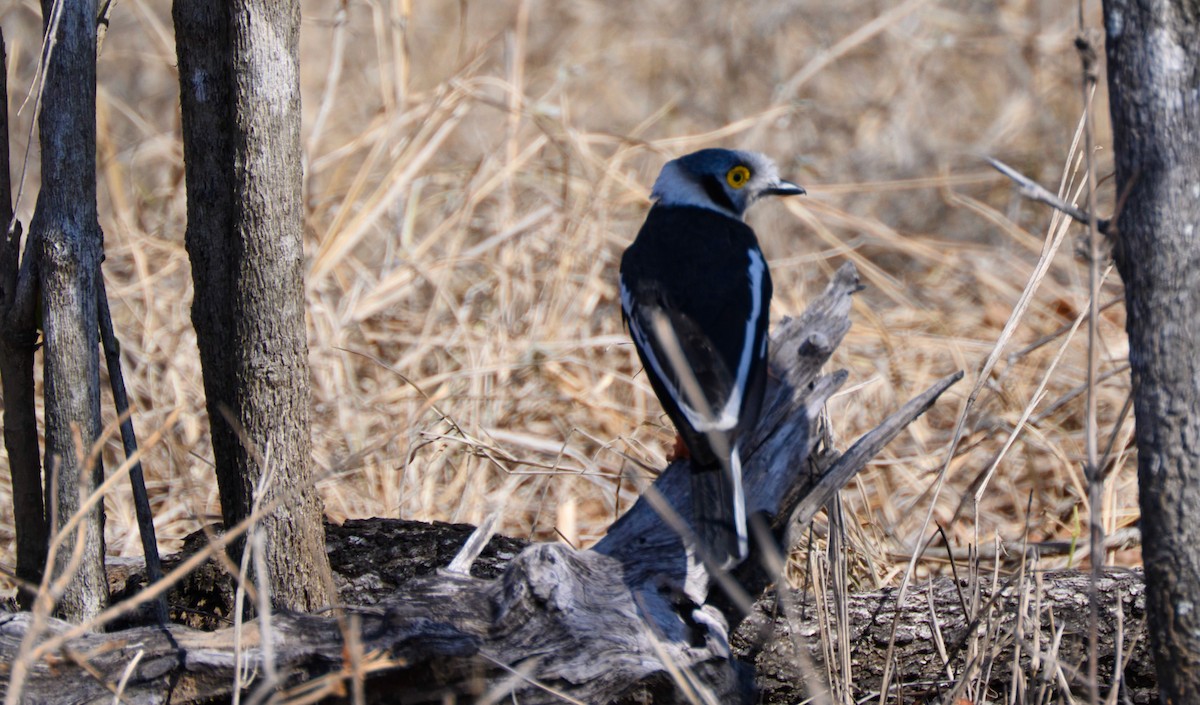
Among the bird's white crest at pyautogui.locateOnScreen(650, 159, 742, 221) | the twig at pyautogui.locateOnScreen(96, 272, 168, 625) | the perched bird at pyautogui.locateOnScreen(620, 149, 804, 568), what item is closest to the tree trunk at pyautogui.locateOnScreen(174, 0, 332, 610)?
the twig at pyautogui.locateOnScreen(96, 272, 168, 625)

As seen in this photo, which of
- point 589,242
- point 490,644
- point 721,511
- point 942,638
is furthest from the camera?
point 589,242

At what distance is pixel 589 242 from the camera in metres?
6.05

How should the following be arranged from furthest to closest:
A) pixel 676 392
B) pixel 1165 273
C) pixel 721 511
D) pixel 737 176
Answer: pixel 737 176, pixel 676 392, pixel 721 511, pixel 1165 273

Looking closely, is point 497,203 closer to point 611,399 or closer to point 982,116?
point 611,399

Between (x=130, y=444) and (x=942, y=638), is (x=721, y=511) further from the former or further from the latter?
(x=130, y=444)

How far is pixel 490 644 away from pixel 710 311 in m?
1.28

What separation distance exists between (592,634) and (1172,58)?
1490 mm

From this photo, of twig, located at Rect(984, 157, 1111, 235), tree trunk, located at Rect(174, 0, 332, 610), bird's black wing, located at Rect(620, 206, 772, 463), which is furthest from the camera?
bird's black wing, located at Rect(620, 206, 772, 463)

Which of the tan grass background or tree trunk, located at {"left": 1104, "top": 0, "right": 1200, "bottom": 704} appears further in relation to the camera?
the tan grass background

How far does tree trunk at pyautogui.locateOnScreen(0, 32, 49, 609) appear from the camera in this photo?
8.42 feet

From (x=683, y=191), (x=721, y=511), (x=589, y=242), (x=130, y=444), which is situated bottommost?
(x=721, y=511)

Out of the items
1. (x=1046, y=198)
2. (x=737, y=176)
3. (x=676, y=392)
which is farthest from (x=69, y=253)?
(x=737, y=176)

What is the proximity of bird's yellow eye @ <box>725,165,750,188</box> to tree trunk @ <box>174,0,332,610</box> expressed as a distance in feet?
6.36

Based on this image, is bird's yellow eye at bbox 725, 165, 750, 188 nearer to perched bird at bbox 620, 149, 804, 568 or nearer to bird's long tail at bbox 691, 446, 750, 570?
perched bird at bbox 620, 149, 804, 568
